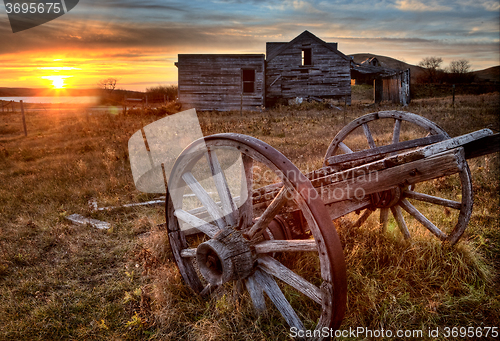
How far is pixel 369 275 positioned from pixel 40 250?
3.90 metres

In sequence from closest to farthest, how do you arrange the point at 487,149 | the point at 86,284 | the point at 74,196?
the point at 487,149 → the point at 86,284 → the point at 74,196

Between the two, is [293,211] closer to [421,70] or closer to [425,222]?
[425,222]

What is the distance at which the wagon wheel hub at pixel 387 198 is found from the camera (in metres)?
3.03

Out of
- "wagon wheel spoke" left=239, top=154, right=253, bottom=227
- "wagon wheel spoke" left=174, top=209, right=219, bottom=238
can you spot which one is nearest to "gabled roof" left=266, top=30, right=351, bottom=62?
"wagon wheel spoke" left=174, top=209, right=219, bottom=238

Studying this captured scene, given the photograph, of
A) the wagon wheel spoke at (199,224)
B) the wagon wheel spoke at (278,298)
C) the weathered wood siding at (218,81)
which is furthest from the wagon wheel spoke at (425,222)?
the weathered wood siding at (218,81)

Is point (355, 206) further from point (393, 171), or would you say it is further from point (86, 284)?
point (86, 284)

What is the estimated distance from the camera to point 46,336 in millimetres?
2549

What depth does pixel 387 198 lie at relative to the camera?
317cm

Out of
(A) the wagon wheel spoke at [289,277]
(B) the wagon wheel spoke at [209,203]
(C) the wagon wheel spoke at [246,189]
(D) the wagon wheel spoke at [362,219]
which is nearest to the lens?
(A) the wagon wheel spoke at [289,277]

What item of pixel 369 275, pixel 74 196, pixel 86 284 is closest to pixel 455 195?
pixel 369 275

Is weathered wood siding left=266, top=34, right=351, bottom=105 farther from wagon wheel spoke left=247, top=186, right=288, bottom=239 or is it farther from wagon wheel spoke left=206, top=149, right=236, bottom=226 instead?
wagon wheel spoke left=247, top=186, right=288, bottom=239

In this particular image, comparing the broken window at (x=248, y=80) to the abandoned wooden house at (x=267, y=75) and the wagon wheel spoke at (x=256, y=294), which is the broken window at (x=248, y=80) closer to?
the abandoned wooden house at (x=267, y=75)

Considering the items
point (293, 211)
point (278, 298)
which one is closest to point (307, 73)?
point (293, 211)

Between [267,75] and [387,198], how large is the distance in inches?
703
